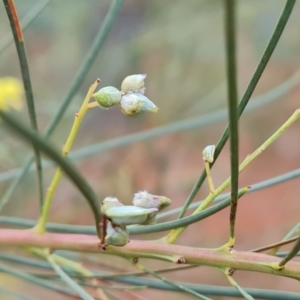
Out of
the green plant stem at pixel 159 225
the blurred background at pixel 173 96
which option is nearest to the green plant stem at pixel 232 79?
the green plant stem at pixel 159 225

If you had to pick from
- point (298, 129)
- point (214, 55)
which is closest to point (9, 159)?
point (214, 55)

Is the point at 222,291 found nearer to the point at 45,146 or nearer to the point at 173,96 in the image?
the point at 45,146

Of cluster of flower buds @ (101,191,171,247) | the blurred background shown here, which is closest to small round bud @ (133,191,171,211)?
cluster of flower buds @ (101,191,171,247)

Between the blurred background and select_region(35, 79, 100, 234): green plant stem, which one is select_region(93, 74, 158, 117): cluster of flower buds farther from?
the blurred background

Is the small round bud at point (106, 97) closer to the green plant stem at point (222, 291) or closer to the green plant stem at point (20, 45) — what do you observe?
the green plant stem at point (20, 45)

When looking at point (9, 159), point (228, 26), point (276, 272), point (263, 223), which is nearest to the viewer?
point (228, 26)

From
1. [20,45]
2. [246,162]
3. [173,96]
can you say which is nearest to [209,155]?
[246,162]

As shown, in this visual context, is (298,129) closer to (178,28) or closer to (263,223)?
(263,223)
